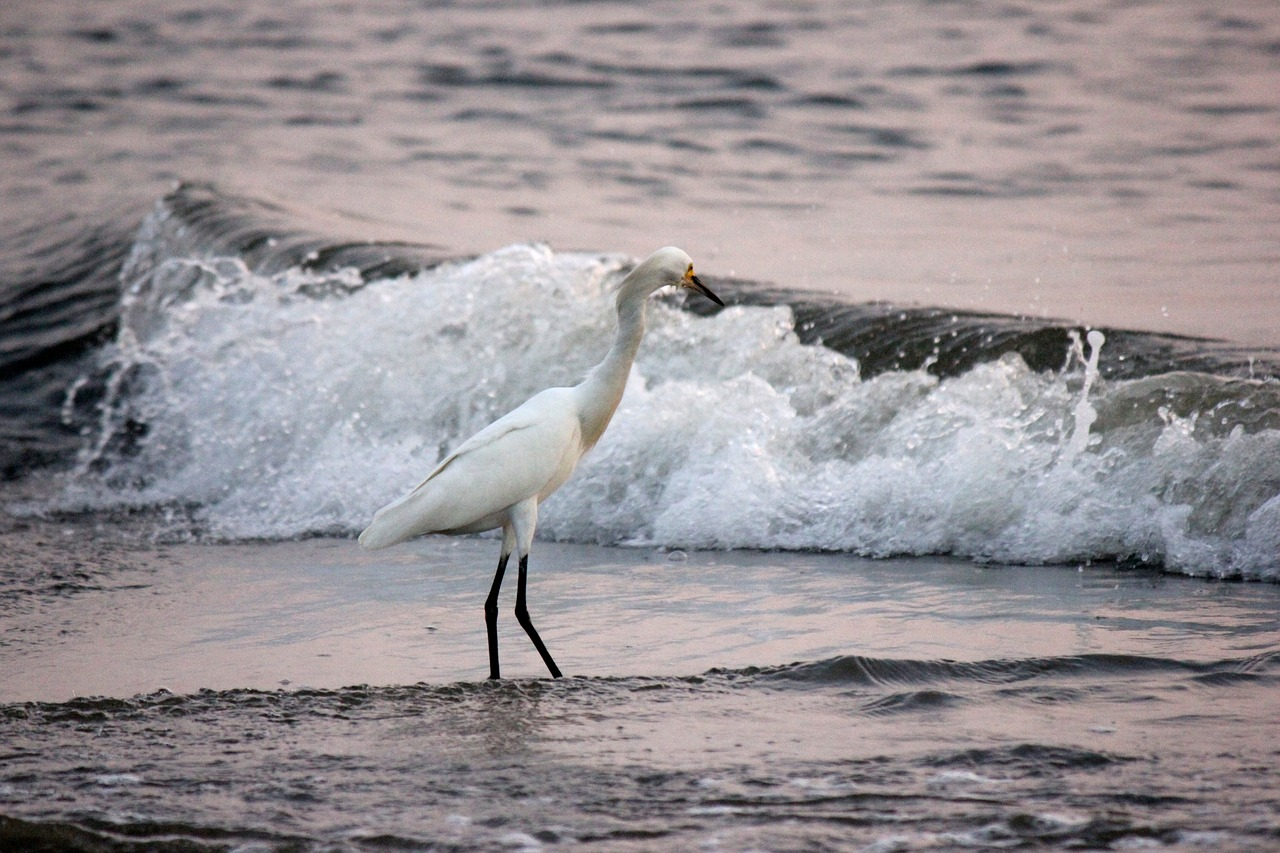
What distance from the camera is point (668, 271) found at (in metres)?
4.38

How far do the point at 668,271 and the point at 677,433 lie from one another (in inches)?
86.1

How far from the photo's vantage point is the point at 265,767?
3451mm

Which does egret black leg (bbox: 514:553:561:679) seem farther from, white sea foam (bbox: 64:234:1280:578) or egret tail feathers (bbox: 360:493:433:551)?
white sea foam (bbox: 64:234:1280:578)

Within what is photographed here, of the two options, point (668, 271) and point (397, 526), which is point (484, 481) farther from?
point (668, 271)

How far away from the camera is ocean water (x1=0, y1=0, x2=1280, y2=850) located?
338cm

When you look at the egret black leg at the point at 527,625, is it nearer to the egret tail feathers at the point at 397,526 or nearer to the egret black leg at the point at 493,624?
the egret black leg at the point at 493,624

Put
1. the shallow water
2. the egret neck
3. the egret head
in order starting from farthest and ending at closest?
the egret neck
the egret head
the shallow water

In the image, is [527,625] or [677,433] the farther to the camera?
[677,433]

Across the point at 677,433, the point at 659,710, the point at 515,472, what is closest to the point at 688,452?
the point at 677,433

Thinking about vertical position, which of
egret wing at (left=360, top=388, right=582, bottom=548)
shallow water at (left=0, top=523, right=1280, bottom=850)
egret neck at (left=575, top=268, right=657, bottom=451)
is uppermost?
egret neck at (left=575, top=268, right=657, bottom=451)

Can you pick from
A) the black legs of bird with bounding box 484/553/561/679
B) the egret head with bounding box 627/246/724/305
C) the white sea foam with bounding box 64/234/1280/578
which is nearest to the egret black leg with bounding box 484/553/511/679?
the black legs of bird with bounding box 484/553/561/679

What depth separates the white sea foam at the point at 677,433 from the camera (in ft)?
18.1

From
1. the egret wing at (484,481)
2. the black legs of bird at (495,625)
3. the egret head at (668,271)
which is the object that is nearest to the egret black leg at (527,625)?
the black legs of bird at (495,625)

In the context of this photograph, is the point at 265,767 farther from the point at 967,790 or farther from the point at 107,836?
the point at 967,790
